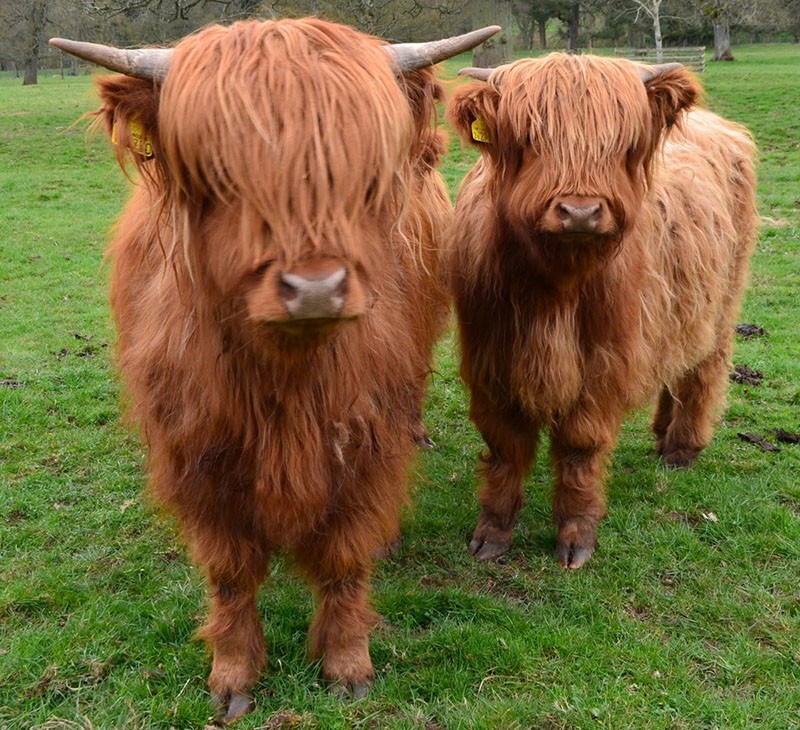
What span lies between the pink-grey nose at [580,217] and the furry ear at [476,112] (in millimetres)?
510

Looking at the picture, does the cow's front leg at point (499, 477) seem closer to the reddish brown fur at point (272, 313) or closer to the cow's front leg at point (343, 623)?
the reddish brown fur at point (272, 313)

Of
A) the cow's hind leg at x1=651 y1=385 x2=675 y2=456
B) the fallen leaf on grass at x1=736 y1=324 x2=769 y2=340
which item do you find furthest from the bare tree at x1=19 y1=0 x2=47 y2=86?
the cow's hind leg at x1=651 y1=385 x2=675 y2=456

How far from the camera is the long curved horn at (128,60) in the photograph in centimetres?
189

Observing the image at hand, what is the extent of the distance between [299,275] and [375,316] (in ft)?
2.19

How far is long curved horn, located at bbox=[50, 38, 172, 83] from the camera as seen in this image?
1.89m

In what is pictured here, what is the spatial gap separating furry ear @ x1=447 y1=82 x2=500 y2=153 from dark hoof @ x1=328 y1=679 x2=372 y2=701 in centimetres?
191

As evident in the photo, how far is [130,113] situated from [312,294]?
0.67 meters

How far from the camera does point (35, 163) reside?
15.2 meters

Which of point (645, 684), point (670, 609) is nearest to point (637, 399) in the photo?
point (670, 609)

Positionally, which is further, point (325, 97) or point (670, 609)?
point (670, 609)

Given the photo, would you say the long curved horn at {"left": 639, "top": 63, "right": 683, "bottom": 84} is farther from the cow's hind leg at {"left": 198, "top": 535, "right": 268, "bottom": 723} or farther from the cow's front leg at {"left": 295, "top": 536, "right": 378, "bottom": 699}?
the cow's hind leg at {"left": 198, "top": 535, "right": 268, "bottom": 723}

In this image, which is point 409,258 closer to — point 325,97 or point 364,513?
point 364,513

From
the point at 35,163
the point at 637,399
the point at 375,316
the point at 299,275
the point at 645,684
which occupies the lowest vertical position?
the point at 35,163

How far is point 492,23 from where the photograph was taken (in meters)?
11.3
